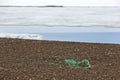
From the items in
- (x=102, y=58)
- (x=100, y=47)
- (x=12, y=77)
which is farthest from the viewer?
(x=100, y=47)

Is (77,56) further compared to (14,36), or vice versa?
(14,36)

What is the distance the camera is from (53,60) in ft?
32.6

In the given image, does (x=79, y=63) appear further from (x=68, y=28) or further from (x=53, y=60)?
(x=68, y=28)

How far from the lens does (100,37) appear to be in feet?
54.6

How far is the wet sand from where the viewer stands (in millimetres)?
7412

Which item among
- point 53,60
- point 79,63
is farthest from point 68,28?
point 79,63

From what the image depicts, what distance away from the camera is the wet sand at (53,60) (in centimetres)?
741

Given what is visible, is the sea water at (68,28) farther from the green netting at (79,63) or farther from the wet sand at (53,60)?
the green netting at (79,63)

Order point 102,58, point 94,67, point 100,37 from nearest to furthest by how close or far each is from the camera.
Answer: point 94,67, point 102,58, point 100,37

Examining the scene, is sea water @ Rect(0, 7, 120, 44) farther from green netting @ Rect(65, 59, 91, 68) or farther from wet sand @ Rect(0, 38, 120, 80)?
green netting @ Rect(65, 59, 91, 68)
